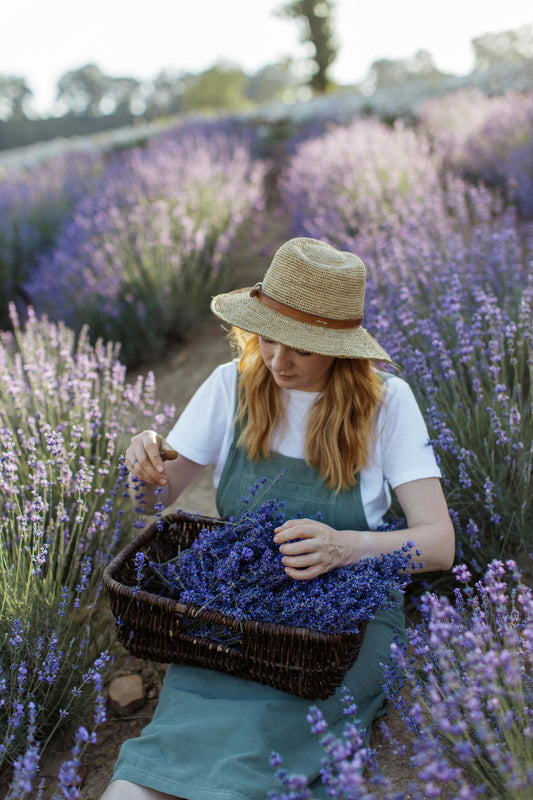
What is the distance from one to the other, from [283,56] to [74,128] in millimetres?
15308

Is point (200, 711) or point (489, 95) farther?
point (489, 95)

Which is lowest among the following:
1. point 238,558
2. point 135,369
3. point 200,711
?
point 135,369

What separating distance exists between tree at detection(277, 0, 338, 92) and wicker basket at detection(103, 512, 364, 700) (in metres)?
20.5

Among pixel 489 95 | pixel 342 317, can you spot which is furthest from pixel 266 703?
pixel 489 95

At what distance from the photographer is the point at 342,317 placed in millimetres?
1655

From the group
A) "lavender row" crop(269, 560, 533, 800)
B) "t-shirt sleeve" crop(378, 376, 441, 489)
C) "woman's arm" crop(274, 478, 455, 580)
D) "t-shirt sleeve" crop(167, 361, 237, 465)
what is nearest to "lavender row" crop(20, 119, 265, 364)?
"t-shirt sleeve" crop(167, 361, 237, 465)

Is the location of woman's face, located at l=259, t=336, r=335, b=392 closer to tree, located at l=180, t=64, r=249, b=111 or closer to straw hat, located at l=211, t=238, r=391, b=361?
straw hat, located at l=211, t=238, r=391, b=361

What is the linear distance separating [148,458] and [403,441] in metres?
0.70

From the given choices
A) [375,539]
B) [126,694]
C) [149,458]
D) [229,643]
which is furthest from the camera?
[126,694]

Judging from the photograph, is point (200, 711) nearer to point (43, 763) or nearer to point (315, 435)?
point (43, 763)

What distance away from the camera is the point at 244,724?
144 centimetres

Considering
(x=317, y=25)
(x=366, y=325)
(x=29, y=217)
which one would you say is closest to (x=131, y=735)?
(x=366, y=325)

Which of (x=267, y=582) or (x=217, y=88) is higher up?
(x=217, y=88)

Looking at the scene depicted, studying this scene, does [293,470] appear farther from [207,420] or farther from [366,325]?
[366,325]
